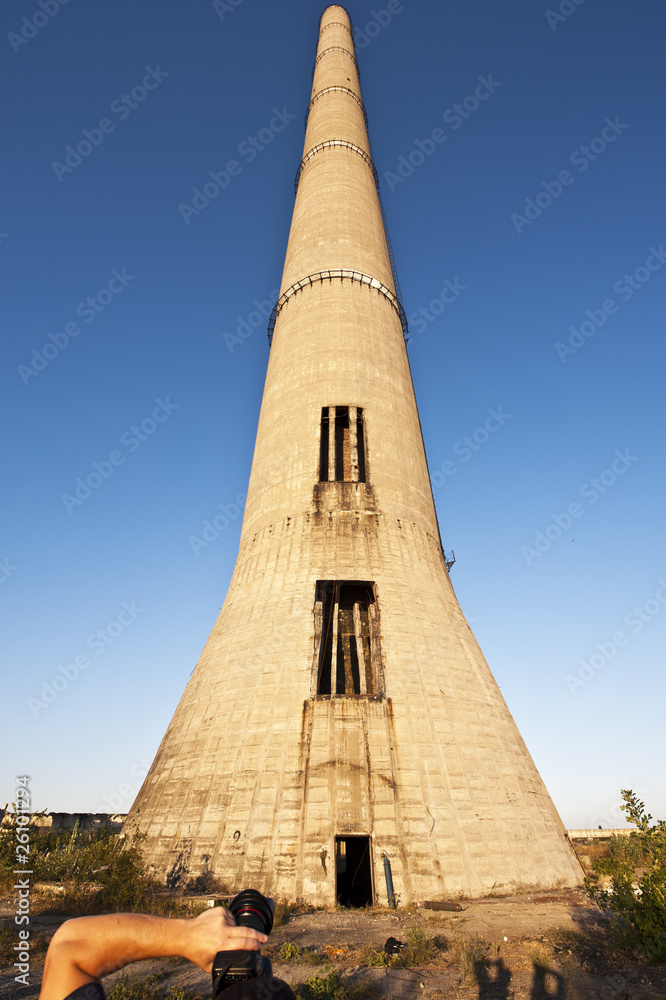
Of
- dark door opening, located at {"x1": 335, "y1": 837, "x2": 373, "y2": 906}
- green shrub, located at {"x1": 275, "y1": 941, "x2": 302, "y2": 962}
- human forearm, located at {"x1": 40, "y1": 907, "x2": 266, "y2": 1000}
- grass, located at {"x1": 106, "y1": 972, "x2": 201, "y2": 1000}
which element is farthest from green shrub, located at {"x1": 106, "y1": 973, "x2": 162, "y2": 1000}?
human forearm, located at {"x1": 40, "y1": 907, "x2": 266, "y2": 1000}

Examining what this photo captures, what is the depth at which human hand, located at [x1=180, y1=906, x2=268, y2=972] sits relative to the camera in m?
1.79

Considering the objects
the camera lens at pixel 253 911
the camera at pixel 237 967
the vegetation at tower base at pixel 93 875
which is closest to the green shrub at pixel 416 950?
the vegetation at tower base at pixel 93 875

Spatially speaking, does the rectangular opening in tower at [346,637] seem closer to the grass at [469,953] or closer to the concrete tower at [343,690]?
the concrete tower at [343,690]

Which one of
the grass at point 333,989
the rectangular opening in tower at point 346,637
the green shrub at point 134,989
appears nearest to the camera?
the green shrub at point 134,989

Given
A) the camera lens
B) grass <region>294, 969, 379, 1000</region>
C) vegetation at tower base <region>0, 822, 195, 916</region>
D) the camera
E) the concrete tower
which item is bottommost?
grass <region>294, 969, 379, 1000</region>

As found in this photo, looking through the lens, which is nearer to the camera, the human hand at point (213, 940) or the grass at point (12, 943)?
the human hand at point (213, 940)

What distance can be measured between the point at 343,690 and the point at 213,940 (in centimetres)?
1111

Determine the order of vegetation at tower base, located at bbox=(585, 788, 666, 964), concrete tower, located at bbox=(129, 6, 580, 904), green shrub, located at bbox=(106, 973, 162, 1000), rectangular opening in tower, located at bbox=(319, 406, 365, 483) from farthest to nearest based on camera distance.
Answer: rectangular opening in tower, located at bbox=(319, 406, 365, 483)
concrete tower, located at bbox=(129, 6, 580, 904)
vegetation at tower base, located at bbox=(585, 788, 666, 964)
green shrub, located at bbox=(106, 973, 162, 1000)

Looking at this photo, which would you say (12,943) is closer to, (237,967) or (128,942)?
(128,942)

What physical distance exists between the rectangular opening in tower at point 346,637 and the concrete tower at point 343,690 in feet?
0.16

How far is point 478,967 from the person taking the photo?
6.09 metres

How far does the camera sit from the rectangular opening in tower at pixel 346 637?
12141mm

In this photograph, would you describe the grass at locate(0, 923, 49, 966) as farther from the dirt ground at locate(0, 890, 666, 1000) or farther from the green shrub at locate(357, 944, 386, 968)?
the green shrub at locate(357, 944, 386, 968)

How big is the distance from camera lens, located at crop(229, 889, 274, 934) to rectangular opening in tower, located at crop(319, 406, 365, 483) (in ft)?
44.8
